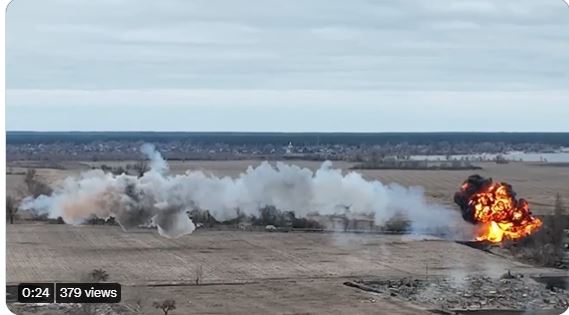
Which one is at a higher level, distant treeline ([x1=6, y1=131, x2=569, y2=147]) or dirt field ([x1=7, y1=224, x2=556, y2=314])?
distant treeline ([x1=6, y1=131, x2=569, y2=147])

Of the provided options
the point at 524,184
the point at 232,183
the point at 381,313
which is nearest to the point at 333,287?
the point at 381,313

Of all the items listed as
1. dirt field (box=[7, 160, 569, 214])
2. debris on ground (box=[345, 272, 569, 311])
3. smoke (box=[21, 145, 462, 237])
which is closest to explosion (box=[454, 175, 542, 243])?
dirt field (box=[7, 160, 569, 214])

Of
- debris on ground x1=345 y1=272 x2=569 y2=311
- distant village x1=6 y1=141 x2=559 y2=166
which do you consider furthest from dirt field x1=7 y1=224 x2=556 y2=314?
distant village x1=6 y1=141 x2=559 y2=166

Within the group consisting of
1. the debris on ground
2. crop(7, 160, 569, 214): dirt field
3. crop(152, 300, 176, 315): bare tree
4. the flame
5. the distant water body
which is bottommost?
crop(152, 300, 176, 315): bare tree

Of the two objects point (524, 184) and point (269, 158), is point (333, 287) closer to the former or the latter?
point (269, 158)

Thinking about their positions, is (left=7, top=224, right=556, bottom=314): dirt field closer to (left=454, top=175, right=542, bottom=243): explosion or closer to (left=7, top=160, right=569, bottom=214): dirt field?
(left=454, top=175, right=542, bottom=243): explosion

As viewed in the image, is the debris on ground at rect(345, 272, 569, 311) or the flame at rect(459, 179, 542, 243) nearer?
the debris on ground at rect(345, 272, 569, 311)

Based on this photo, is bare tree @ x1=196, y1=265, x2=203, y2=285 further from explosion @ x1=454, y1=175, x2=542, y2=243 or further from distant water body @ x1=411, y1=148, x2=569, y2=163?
explosion @ x1=454, y1=175, x2=542, y2=243
